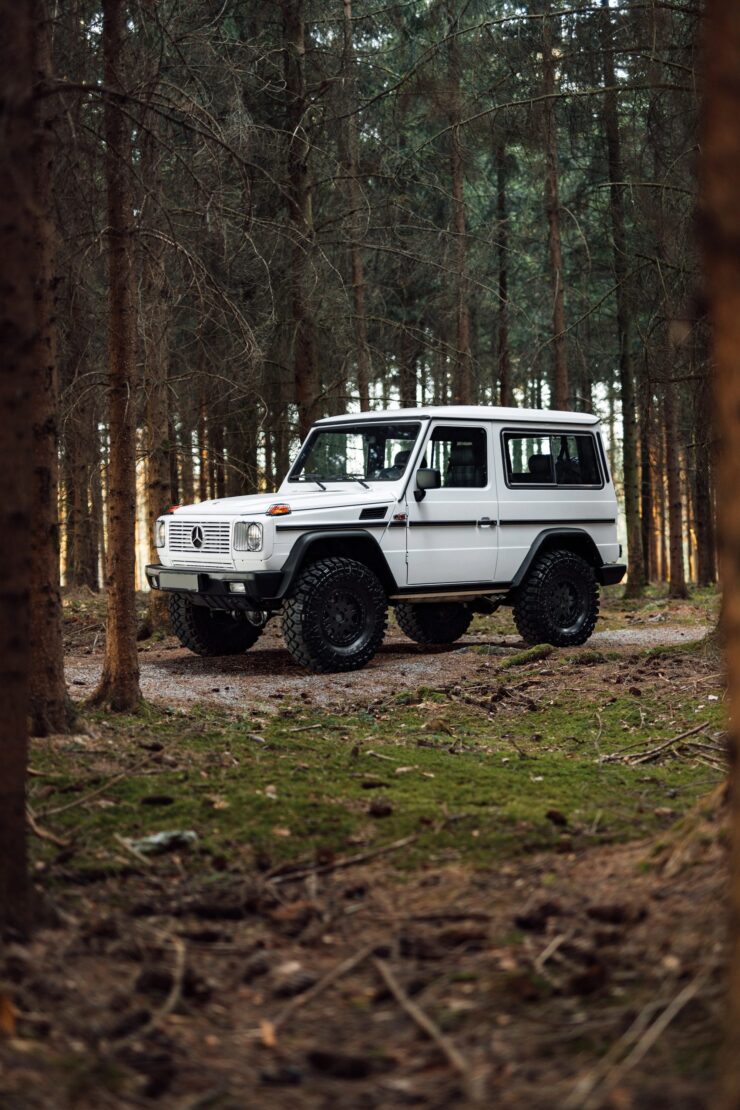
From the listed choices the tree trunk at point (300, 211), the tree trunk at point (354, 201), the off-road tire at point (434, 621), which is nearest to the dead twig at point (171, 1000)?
the off-road tire at point (434, 621)

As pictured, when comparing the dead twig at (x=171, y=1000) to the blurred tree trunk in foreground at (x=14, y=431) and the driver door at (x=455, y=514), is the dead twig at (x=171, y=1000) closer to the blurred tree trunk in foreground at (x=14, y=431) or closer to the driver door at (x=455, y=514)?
the blurred tree trunk in foreground at (x=14, y=431)

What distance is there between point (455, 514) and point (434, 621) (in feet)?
6.42

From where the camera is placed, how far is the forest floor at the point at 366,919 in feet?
9.86

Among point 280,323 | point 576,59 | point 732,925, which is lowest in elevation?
point 732,925

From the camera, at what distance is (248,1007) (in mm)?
3535

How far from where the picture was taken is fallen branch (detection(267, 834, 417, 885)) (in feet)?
15.4

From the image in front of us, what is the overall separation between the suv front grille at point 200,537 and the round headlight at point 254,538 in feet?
0.75

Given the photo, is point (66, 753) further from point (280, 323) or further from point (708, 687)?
Result: point (280, 323)

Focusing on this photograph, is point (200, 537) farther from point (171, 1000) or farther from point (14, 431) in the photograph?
point (171, 1000)

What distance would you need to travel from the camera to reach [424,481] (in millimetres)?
11234

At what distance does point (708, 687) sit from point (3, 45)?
23.5 feet

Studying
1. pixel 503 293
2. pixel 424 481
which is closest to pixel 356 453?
pixel 424 481

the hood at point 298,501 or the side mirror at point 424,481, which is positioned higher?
the side mirror at point 424,481

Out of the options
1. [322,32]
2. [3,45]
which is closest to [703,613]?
[322,32]
